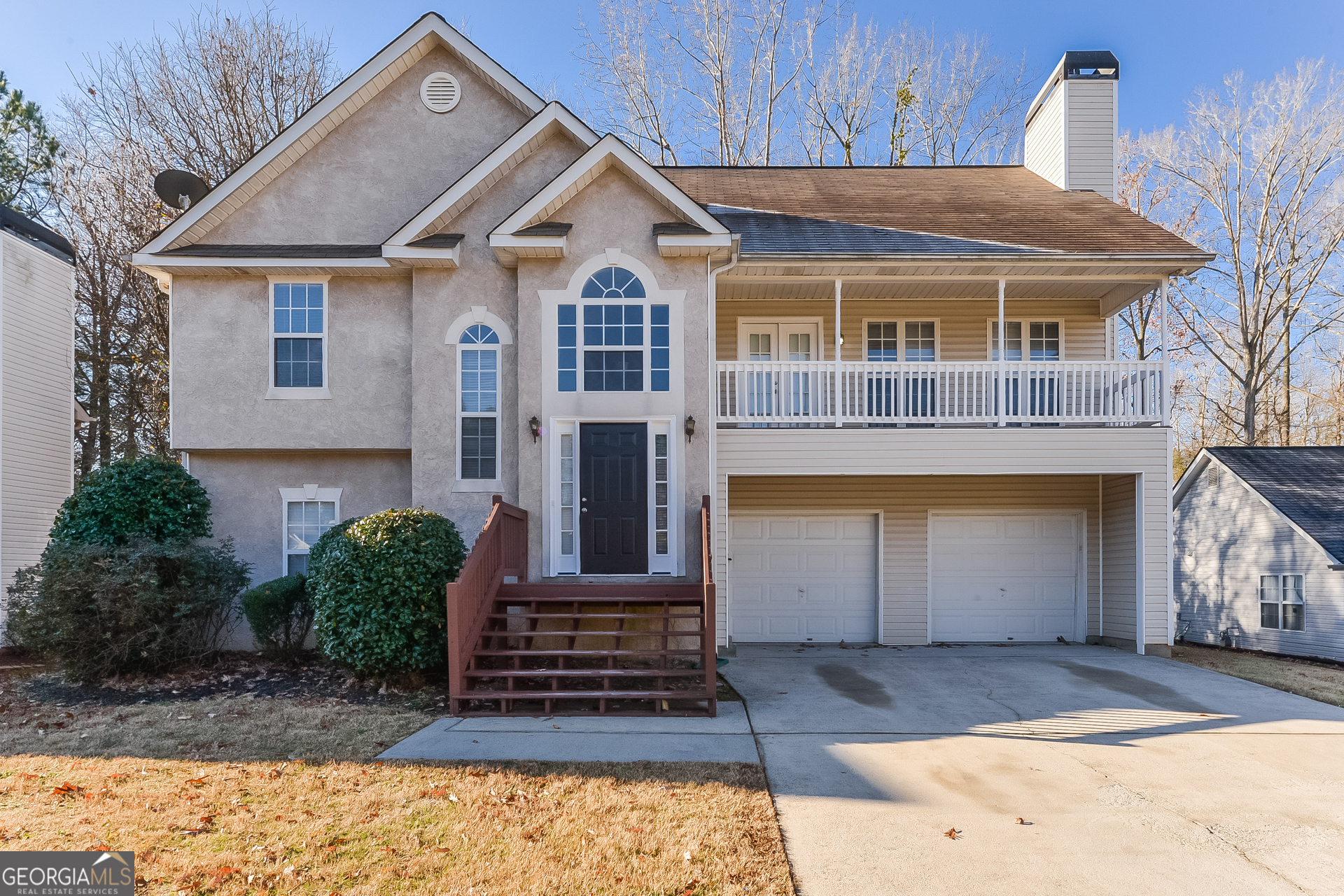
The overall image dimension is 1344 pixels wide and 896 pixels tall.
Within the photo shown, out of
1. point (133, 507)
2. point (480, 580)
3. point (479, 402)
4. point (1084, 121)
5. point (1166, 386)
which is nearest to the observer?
point (480, 580)

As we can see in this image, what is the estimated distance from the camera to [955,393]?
37.6 feet

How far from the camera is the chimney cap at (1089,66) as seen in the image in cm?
1484

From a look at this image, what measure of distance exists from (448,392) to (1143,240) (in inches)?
411

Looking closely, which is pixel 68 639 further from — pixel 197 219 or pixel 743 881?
pixel 743 881

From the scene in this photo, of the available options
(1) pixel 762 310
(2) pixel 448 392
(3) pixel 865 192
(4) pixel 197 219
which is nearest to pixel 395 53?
(4) pixel 197 219

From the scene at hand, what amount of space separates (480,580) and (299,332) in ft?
17.8

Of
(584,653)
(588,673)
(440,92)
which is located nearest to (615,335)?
(584,653)

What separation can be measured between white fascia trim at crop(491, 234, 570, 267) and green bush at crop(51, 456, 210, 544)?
5.40m

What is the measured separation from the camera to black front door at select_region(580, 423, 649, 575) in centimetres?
1066

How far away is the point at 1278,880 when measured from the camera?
440cm

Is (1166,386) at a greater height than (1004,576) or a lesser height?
greater

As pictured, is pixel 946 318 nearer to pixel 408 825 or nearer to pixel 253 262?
pixel 253 262

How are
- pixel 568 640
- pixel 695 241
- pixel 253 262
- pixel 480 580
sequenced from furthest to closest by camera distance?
1. pixel 253 262
2. pixel 695 241
3. pixel 568 640
4. pixel 480 580

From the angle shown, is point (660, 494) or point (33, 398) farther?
point (33, 398)
